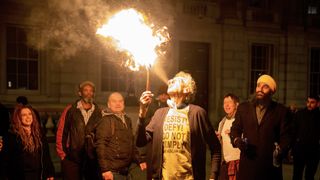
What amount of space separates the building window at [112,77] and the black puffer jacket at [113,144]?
34.6ft

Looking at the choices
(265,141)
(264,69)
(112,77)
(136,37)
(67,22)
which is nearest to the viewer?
(136,37)

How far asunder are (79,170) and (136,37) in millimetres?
2873

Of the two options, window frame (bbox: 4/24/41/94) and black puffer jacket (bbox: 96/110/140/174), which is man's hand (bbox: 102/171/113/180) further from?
window frame (bbox: 4/24/41/94)

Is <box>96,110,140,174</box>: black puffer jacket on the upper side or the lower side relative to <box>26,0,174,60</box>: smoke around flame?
lower

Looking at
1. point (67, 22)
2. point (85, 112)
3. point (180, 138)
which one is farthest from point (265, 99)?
point (67, 22)

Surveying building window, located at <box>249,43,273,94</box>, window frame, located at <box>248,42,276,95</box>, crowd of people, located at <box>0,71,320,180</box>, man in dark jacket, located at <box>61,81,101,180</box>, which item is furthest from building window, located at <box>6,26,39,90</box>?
building window, located at <box>249,43,273,94</box>

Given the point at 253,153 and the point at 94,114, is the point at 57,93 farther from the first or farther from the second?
the point at 253,153

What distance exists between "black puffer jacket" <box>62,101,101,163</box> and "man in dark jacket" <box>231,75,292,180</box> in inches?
98.1

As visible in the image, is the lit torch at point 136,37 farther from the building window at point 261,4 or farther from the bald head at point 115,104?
the building window at point 261,4

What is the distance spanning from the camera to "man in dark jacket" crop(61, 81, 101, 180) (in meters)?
7.03

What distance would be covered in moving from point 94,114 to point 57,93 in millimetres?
8462

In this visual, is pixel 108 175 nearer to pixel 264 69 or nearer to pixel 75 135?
pixel 75 135

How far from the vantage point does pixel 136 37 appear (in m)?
5.16

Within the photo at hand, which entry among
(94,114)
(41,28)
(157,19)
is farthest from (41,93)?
(94,114)
